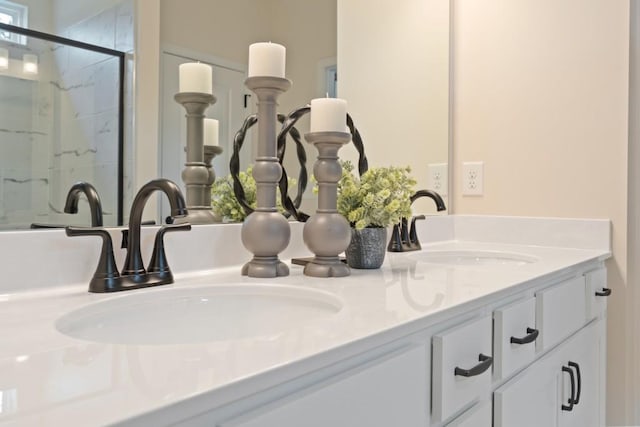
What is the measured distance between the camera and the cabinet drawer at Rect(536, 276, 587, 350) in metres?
1.06

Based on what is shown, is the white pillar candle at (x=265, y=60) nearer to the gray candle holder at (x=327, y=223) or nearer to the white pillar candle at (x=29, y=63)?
the gray candle holder at (x=327, y=223)

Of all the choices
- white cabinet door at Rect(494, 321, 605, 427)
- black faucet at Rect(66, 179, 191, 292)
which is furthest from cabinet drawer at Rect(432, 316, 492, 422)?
black faucet at Rect(66, 179, 191, 292)

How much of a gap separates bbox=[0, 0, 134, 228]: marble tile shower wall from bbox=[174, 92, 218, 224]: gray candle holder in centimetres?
14

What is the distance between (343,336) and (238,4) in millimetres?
938

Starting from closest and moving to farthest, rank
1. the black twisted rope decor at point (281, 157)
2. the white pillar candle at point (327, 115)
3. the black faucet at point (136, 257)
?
the black faucet at point (136, 257) < the white pillar candle at point (327, 115) < the black twisted rope decor at point (281, 157)

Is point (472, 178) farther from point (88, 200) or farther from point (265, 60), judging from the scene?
point (88, 200)

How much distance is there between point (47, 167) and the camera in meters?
0.84

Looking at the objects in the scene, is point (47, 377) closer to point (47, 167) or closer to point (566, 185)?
point (47, 167)

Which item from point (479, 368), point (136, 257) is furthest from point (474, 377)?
point (136, 257)

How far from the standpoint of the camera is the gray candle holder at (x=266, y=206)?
3.19 feet

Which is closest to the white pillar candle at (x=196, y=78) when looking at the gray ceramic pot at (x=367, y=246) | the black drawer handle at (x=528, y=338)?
the gray ceramic pot at (x=367, y=246)

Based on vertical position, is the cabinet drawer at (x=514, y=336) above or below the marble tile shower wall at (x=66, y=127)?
below

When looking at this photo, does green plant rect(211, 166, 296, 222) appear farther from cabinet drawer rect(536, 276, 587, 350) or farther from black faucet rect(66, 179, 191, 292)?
cabinet drawer rect(536, 276, 587, 350)

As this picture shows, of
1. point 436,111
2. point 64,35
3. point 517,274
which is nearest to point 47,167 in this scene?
point 64,35
